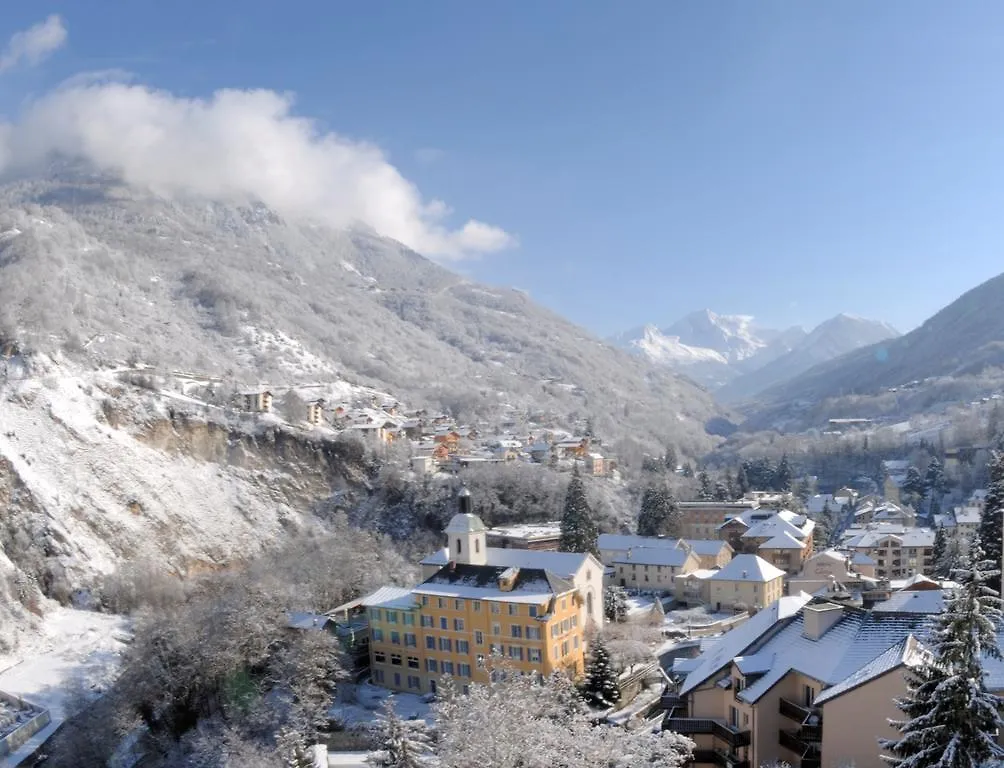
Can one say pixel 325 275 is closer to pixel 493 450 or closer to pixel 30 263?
pixel 30 263

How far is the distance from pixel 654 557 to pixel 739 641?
32.1 m

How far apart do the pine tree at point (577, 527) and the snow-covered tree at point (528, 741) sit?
33.0m

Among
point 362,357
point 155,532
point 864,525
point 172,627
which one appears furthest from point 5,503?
point 362,357

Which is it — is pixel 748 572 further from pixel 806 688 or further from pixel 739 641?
pixel 806 688

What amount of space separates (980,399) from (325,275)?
147540mm

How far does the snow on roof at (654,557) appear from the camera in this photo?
5503 centimetres

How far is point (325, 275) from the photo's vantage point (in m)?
193

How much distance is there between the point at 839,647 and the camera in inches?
799

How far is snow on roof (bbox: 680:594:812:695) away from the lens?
76.1 feet

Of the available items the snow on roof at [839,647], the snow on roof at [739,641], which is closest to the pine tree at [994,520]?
the snow on roof at [739,641]

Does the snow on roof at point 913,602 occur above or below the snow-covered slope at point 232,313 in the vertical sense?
below

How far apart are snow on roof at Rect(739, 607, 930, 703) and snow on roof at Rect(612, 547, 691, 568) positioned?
1302 inches

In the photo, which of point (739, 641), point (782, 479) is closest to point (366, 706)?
point (739, 641)

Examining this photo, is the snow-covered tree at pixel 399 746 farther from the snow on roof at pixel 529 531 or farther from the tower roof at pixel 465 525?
the snow on roof at pixel 529 531
